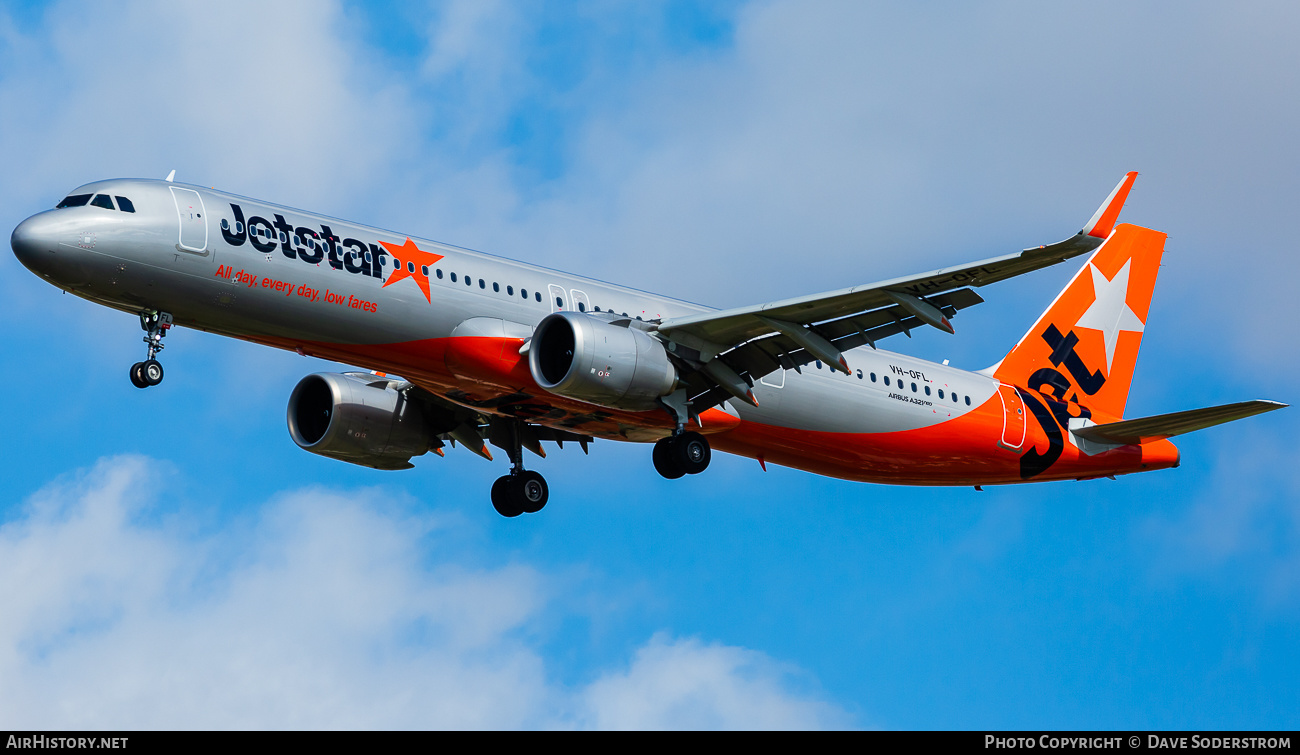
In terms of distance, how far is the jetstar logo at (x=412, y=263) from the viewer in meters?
28.8

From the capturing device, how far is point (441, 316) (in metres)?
28.9

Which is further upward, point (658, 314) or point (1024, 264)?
point (658, 314)

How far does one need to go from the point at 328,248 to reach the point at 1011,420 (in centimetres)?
1755

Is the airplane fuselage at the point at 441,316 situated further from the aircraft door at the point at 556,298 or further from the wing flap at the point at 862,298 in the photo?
the wing flap at the point at 862,298

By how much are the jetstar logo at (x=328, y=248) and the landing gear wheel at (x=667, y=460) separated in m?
6.21

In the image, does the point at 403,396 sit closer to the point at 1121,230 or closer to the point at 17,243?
the point at 17,243

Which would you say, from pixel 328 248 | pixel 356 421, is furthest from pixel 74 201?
pixel 356 421

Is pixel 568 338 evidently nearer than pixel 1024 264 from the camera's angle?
No

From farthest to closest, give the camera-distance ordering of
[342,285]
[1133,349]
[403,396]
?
[1133,349], [403,396], [342,285]

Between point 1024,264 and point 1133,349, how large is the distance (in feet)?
53.1

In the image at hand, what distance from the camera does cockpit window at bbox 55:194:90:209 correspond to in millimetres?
27078

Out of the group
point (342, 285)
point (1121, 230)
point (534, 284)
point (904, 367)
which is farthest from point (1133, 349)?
point (342, 285)

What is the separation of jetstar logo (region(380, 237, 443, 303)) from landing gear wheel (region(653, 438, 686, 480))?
20.3ft
